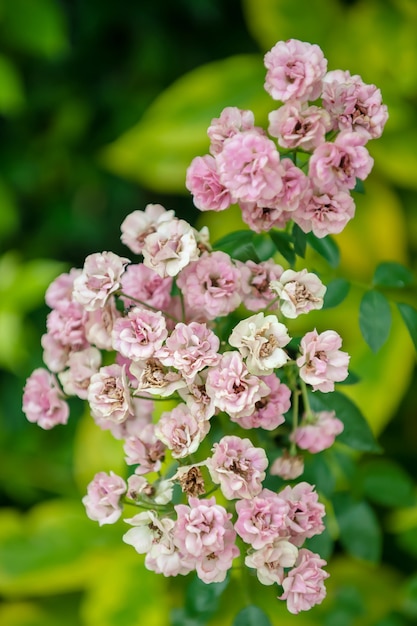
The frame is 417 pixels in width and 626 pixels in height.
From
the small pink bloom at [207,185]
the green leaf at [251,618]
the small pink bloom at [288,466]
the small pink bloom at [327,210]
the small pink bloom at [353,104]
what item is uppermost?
the small pink bloom at [353,104]

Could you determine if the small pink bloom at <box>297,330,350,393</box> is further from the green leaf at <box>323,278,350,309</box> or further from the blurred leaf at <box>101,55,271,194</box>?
the blurred leaf at <box>101,55,271,194</box>

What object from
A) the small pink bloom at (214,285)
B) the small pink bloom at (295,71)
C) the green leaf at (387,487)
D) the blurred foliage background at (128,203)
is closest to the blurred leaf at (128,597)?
the blurred foliage background at (128,203)

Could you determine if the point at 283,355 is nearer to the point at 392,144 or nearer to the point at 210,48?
the point at 392,144

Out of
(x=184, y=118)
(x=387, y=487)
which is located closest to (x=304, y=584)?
(x=387, y=487)

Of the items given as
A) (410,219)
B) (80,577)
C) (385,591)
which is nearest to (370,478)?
(385,591)

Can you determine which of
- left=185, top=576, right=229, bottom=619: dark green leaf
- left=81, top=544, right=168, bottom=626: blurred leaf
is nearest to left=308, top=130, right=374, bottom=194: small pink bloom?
left=185, top=576, right=229, bottom=619: dark green leaf

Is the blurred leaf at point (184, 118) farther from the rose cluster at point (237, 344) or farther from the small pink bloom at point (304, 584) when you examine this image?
the small pink bloom at point (304, 584)
